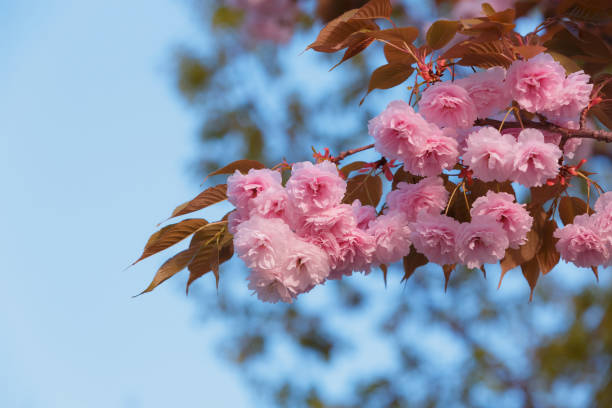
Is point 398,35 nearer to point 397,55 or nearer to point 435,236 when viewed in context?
point 397,55

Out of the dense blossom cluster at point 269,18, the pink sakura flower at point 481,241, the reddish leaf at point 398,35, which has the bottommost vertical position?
the pink sakura flower at point 481,241

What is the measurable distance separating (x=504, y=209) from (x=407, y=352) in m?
3.98

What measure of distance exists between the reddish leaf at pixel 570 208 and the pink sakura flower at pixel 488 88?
0.19 metres

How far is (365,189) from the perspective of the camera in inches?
37.6

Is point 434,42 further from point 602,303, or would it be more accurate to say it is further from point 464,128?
point 602,303

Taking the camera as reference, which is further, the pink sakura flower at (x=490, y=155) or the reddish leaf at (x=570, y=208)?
the reddish leaf at (x=570, y=208)

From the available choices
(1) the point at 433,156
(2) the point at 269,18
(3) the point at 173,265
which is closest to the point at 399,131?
(1) the point at 433,156

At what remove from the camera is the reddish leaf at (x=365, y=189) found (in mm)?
951

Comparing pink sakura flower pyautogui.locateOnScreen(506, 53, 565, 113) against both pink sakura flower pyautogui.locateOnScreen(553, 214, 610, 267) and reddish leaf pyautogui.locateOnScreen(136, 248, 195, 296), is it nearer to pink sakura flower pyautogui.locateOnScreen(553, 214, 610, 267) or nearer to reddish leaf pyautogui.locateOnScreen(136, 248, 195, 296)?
pink sakura flower pyautogui.locateOnScreen(553, 214, 610, 267)

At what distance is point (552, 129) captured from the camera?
885mm

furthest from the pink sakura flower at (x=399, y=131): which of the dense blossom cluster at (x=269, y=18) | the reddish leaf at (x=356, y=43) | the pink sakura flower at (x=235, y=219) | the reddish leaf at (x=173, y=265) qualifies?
the dense blossom cluster at (x=269, y=18)

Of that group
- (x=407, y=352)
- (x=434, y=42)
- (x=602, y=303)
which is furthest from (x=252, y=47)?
(x=434, y=42)

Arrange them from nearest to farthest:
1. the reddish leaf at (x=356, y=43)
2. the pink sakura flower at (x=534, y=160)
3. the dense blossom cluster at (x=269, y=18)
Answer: the pink sakura flower at (x=534, y=160), the reddish leaf at (x=356, y=43), the dense blossom cluster at (x=269, y=18)

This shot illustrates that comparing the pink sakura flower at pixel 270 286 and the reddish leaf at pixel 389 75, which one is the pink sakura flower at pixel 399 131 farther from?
the pink sakura flower at pixel 270 286
